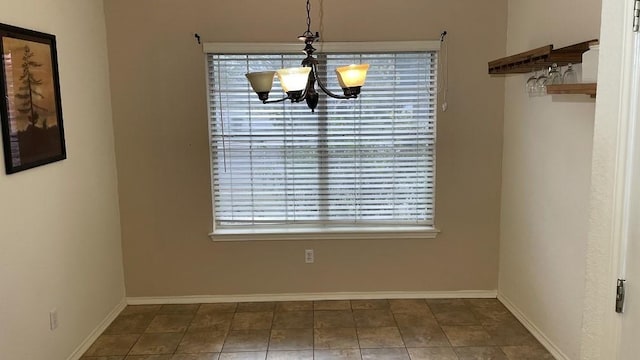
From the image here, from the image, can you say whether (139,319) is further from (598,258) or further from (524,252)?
(598,258)

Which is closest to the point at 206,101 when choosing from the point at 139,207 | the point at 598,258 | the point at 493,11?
the point at 139,207

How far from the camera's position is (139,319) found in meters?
3.83

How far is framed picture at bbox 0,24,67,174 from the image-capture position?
2.52 meters

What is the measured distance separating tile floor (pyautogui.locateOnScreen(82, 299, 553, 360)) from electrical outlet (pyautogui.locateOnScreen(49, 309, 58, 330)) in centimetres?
42

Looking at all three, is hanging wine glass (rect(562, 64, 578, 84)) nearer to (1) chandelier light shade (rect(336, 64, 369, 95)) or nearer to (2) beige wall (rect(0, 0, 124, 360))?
(1) chandelier light shade (rect(336, 64, 369, 95))

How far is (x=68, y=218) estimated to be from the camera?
10.4 feet

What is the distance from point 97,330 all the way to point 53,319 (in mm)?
637

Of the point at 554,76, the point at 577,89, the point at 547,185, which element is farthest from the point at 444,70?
the point at 577,89

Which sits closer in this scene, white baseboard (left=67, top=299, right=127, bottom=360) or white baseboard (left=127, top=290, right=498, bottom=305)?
white baseboard (left=67, top=299, right=127, bottom=360)

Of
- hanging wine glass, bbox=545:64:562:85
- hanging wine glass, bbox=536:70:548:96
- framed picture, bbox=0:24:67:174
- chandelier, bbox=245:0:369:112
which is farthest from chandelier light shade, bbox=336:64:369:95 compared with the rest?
framed picture, bbox=0:24:67:174

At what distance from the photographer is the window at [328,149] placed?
3885mm

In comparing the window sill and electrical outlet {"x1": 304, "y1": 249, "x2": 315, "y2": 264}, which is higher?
the window sill

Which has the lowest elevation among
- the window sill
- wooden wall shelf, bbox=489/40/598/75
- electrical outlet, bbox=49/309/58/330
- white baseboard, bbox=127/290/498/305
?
white baseboard, bbox=127/290/498/305

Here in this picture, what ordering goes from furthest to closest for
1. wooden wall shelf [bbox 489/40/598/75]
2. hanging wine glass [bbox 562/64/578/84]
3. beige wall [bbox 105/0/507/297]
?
1. beige wall [bbox 105/0/507/297]
2. hanging wine glass [bbox 562/64/578/84]
3. wooden wall shelf [bbox 489/40/598/75]
